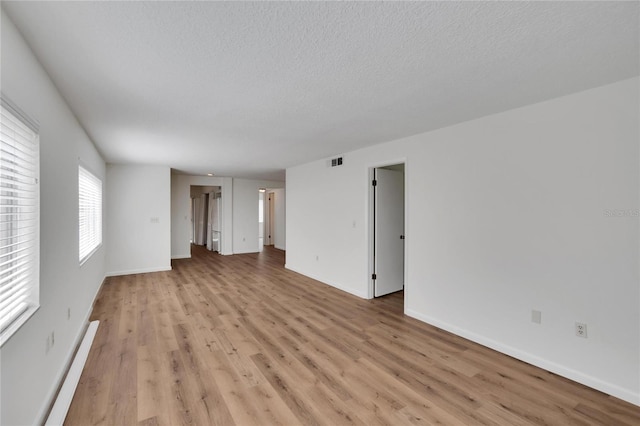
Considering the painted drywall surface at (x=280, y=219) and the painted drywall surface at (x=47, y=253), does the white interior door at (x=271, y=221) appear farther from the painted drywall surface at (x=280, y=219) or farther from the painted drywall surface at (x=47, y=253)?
the painted drywall surface at (x=47, y=253)

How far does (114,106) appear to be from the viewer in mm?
2602

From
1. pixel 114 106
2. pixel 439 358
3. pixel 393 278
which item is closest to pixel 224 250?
pixel 393 278

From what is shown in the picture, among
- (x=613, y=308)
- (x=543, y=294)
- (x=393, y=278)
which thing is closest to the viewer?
(x=613, y=308)

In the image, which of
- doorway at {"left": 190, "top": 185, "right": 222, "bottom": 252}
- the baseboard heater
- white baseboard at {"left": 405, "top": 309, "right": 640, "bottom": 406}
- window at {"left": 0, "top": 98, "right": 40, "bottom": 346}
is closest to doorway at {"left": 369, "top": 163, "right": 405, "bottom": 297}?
white baseboard at {"left": 405, "top": 309, "right": 640, "bottom": 406}

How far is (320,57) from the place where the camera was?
70.5 inches

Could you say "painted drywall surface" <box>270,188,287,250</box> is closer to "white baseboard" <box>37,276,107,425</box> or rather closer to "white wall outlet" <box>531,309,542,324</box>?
"white baseboard" <box>37,276,107,425</box>

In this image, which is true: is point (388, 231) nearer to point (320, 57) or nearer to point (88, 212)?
point (320, 57)

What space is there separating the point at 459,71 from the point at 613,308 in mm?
2167

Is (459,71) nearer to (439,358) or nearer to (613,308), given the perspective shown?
(613,308)

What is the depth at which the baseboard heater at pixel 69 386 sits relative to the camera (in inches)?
71.4

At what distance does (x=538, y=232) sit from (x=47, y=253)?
13.2 feet

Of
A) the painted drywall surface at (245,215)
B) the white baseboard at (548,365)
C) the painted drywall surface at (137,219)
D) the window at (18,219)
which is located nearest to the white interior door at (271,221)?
the painted drywall surface at (245,215)

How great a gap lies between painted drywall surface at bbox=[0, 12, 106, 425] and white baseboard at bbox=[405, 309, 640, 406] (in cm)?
360

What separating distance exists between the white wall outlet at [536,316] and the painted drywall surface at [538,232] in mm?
39
